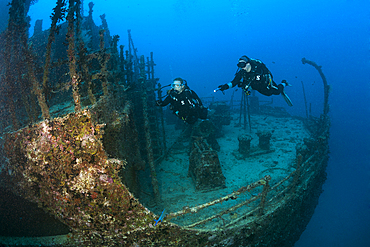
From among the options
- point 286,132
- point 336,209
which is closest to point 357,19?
point 336,209

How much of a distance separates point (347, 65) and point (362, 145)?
359 feet

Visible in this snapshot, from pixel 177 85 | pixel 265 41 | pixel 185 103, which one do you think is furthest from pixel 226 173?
pixel 265 41

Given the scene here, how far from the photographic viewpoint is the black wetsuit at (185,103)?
6543 mm

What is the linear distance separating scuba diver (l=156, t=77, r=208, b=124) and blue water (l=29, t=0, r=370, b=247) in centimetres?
6241

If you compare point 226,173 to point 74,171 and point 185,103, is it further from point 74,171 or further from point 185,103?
point 74,171

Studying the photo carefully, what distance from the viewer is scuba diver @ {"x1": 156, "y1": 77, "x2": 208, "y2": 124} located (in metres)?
6.53

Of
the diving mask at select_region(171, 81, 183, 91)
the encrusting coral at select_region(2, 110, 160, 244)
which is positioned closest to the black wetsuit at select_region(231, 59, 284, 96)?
the diving mask at select_region(171, 81, 183, 91)

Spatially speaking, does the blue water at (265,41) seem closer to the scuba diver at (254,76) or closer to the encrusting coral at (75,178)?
the scuba diver at (254,76)

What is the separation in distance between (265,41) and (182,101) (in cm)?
20398

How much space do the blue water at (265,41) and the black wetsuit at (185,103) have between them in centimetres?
6235

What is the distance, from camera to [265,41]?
176125mm

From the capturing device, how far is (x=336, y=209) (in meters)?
23.4

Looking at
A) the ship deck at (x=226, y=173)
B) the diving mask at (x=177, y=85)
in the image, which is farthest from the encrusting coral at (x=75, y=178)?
the diving mask at (x=177, y=85)

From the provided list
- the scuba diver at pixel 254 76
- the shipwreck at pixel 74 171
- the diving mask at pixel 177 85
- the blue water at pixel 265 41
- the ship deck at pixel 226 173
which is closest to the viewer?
the shipwreck at pixel 74 171
